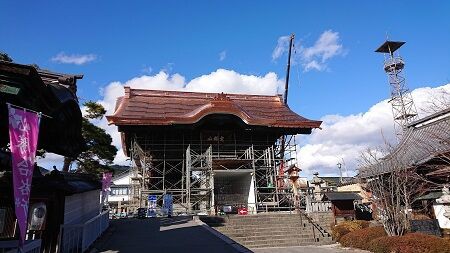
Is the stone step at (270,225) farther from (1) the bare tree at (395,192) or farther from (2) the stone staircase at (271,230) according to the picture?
(1) the bare tree at (395,192)

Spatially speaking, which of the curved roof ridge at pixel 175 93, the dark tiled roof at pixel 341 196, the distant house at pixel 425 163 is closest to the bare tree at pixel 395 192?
the distant house at pixel 425 163

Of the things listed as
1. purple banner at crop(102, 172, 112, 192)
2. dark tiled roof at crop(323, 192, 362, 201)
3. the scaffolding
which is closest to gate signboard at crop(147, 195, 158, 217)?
the scaffolding

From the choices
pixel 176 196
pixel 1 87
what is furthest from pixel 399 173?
pixel 176 196

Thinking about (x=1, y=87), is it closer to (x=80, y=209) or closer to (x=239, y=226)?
(x=80, y=209)

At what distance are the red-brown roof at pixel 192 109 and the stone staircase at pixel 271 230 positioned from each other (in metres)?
9.75

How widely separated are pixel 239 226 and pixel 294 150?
13.9 m

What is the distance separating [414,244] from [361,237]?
3.27 m

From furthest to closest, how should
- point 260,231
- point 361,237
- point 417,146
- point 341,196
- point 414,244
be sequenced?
point 341,196 → point 260,231 → point 417,146 → point 361,237 → point 414,244

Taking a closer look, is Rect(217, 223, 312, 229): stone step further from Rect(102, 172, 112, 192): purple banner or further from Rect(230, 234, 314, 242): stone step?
Rect(102, 172, 112, 192): purple banner

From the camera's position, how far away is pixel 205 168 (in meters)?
25.6

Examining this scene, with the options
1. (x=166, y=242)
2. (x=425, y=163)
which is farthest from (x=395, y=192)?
(x=166, y=242)

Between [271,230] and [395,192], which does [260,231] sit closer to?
[271,230]

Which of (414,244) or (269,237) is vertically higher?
(414,244)

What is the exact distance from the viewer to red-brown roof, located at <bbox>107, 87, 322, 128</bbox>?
26125mm
